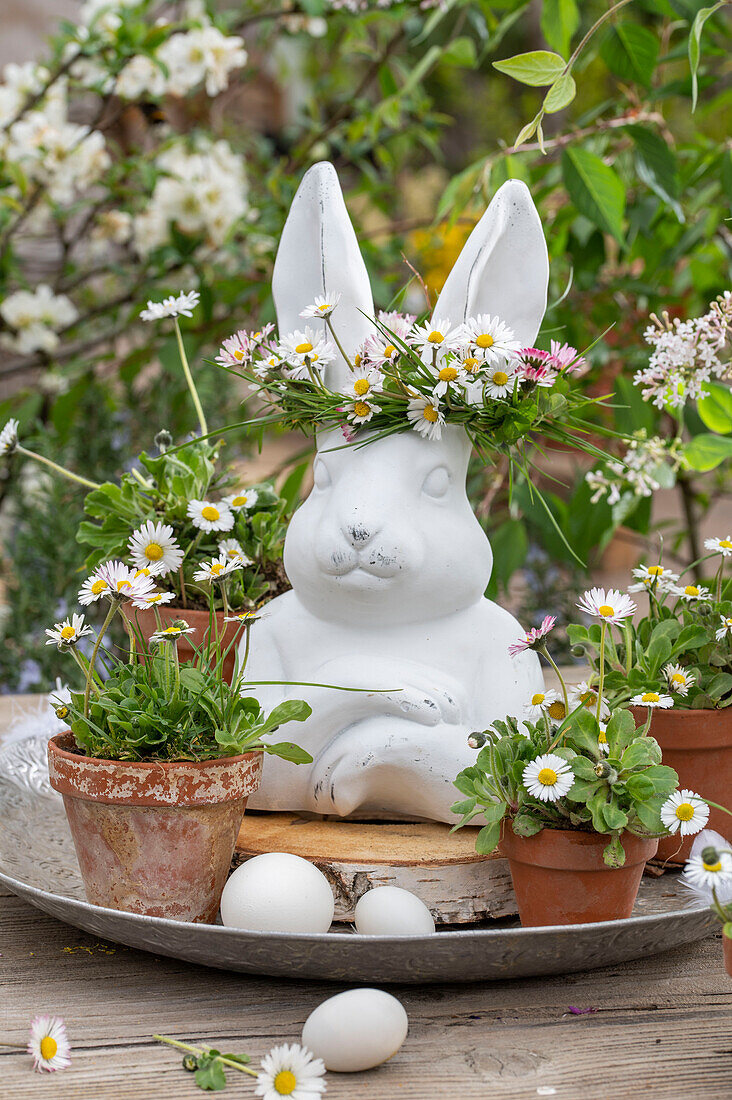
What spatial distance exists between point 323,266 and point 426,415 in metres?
0.19

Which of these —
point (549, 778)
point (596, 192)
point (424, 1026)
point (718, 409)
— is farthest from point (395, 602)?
point (596, 192)

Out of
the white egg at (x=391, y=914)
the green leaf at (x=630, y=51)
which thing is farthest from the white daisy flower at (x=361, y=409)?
the green leaf at (x=630, y=51)

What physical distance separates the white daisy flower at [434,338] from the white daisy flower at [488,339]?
1 cm

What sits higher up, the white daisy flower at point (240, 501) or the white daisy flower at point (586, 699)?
the white daisy flower at point (240, 501)

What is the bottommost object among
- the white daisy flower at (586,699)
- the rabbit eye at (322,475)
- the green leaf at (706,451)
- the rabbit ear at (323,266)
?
the white daisy flower at (586,699)

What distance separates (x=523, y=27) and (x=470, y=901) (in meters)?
7.18

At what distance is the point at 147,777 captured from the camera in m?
0.83

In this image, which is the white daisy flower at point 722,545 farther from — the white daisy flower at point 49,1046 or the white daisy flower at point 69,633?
the white daisy flower at point 49,1046

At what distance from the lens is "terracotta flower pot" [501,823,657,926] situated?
821 mm

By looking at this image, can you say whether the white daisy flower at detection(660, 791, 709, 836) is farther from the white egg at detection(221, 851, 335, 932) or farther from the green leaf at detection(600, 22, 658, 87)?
the green leaf at detection(600, 22, 658, 87)

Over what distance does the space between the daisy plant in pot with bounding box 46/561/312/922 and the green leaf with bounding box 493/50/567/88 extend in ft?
1.67

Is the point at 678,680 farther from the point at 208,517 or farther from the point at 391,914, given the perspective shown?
the point at 208,517

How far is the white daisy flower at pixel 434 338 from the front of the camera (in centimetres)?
95

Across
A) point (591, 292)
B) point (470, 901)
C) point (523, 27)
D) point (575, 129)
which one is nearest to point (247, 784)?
point (470, 901)
